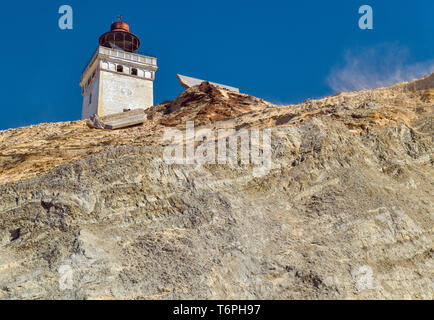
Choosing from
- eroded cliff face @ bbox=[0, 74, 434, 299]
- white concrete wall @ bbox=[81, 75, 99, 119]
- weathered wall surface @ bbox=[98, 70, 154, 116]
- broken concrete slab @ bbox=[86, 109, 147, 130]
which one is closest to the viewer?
eroded cliff face @ bbox=[0, 74, 434, 299]

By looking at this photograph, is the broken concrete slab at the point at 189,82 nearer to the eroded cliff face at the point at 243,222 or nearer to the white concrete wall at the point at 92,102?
the white concrete wall at the point at 92,102

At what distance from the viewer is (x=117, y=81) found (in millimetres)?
34031

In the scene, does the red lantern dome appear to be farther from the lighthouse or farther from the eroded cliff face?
the eroded cliff face

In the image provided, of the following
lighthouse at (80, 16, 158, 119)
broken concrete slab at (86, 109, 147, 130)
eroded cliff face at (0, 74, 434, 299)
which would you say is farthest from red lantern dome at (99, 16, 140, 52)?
eroded cliff face at (0, 74, 434, 299)

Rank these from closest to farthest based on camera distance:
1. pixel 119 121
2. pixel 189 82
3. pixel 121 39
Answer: pixel 119 121, pixel 189 82, pixel 121 39

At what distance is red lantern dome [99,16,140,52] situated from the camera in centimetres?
3838

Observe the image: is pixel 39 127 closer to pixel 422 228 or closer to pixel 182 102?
pixel 182 102

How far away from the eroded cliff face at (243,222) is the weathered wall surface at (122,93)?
16293 millimetres

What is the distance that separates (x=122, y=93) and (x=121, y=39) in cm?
681

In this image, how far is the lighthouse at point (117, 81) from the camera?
33250mm

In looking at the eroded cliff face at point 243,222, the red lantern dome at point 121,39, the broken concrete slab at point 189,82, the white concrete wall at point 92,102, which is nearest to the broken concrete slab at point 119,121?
the eroded cliff face at point 243,222

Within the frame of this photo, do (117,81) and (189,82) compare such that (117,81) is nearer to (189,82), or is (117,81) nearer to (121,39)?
(121,39)

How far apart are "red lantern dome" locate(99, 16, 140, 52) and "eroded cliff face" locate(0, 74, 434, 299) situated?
75.9ft

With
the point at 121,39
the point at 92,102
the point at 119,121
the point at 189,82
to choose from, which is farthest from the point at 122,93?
the point at 119,121
